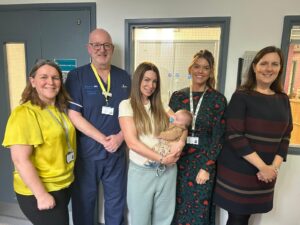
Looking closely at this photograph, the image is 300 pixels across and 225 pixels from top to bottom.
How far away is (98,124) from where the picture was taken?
1.78 metres

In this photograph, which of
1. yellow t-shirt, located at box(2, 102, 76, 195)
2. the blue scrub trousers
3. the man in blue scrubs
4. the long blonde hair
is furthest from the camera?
the blue scrub trousers

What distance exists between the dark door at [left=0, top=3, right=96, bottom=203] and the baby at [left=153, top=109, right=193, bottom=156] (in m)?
1.12

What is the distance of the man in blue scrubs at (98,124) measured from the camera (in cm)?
174

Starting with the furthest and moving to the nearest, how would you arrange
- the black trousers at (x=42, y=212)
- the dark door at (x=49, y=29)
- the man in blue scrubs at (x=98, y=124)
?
the dark door at (x=49, y=29)
the man in blue scrubs at (x=98, y=124)
the black trousers at (x=42, y=212)

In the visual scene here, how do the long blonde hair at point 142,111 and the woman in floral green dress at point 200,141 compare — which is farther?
the woman in floral green dress at point 200,141

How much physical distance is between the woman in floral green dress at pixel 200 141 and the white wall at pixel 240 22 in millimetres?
387

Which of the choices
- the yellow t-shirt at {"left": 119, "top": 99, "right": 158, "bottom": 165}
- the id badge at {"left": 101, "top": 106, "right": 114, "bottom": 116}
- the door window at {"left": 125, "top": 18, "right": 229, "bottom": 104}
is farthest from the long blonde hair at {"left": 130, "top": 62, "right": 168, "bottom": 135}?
the door window at {"left": 125, "top": 18, "right": 229, "bottom": 104}

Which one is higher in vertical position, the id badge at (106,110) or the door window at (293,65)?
the door window at (293,65)

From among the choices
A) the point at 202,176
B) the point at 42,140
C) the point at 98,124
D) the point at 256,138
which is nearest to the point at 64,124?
the point at 42,140

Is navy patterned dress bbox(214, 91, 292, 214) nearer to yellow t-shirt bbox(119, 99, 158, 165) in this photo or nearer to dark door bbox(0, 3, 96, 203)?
yellow t-shirt bbox(119, 99, 158, 165)

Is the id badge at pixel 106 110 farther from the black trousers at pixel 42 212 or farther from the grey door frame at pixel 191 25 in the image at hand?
the black trousers at pixel 42 212

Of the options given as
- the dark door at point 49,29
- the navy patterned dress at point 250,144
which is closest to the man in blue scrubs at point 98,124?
the dark door at point 49,29

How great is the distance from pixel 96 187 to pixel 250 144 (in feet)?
4.13

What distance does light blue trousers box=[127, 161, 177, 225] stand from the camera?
59.8 inches
